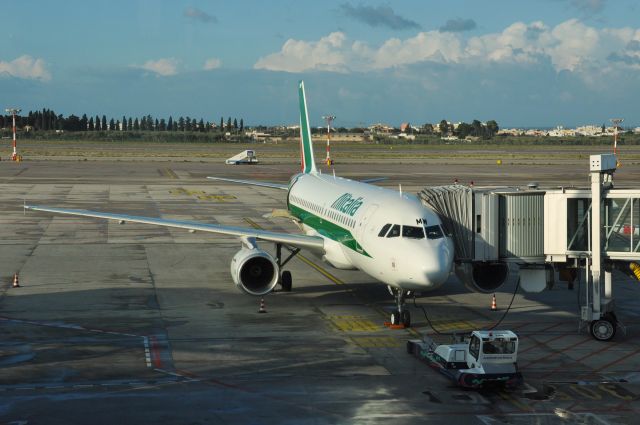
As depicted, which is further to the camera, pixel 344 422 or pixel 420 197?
pixel 420 197

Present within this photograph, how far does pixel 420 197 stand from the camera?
104 feet

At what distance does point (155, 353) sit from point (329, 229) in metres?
10.3

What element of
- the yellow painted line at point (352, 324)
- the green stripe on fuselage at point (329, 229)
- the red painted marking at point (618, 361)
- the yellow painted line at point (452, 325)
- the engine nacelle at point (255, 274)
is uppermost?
the green stripe on fuselage at point (329, 229)

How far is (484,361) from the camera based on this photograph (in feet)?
72.5

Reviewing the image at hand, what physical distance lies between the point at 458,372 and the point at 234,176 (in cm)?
7867

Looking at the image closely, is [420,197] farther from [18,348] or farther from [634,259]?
[18,348]

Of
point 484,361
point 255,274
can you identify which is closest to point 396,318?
point 255,274

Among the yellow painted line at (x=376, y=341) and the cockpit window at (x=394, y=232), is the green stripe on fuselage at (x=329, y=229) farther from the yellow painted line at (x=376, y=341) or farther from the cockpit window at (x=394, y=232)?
the yellow painted line at (x=376, y=341)

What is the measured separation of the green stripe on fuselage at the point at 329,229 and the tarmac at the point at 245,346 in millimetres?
2379

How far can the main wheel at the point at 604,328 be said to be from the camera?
27.3m

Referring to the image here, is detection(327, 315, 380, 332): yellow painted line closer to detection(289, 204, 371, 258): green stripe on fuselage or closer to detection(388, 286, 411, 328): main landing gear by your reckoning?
detection(388, 286, 411, 328): main landing gear

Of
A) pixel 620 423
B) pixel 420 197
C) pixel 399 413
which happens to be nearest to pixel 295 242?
pixel 420 197

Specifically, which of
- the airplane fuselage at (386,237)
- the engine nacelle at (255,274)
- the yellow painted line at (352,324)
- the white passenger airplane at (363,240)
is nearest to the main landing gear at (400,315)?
the white passenger airplane at (363,240)

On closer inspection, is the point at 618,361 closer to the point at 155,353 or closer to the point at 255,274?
the point at 255,274
